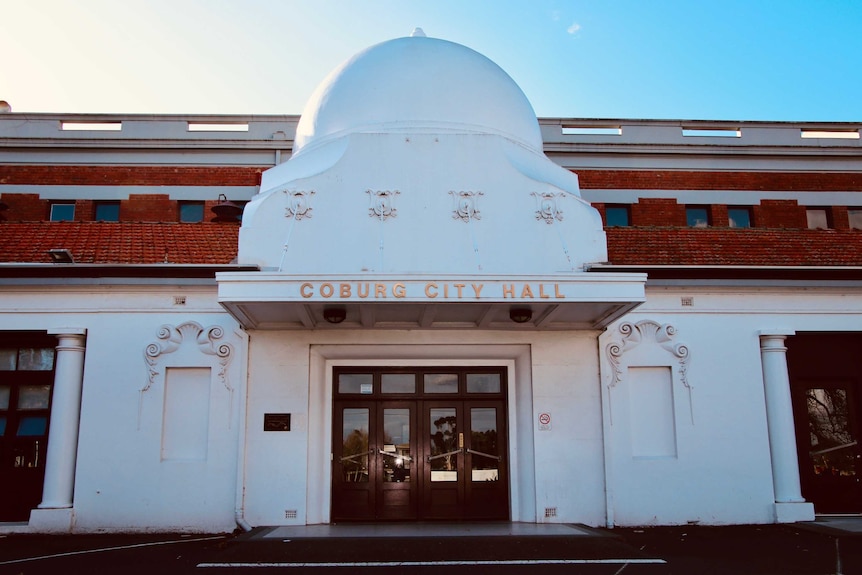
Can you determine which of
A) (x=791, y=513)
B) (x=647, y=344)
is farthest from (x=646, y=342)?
(x=791, y=513)

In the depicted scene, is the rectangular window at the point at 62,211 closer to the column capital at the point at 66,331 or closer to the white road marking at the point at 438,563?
the column capital at the point at 66,331

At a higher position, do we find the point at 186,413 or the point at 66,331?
the point at 66,331

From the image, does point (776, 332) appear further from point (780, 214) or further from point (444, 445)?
point (780, 214)

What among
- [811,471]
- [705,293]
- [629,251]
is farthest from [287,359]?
[811,471]

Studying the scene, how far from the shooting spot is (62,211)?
21906mm

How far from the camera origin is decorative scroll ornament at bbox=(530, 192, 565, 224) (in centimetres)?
1350

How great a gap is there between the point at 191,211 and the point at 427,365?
11216 mm

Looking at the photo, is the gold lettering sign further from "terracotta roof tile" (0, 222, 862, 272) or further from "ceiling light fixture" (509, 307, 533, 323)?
"terracotta roof tile" (0, 222, 862, 272)

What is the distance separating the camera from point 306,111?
1589 centimetres

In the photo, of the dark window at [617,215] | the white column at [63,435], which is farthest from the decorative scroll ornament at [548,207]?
the dark window at [617,215]

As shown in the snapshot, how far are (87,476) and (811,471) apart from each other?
43.6ft

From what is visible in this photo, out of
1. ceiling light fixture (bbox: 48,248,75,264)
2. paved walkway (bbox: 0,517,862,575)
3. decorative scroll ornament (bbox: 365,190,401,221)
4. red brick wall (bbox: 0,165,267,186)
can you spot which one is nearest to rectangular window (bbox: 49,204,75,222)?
red brick wall (bbox: 0,165,267,186)

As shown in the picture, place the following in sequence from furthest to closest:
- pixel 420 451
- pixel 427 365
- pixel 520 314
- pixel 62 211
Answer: pixel 62 211
pixel 427 365
pixel 420 451
pixel 520 314

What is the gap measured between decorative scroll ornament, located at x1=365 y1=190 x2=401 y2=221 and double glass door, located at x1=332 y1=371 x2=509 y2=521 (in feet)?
9.81
